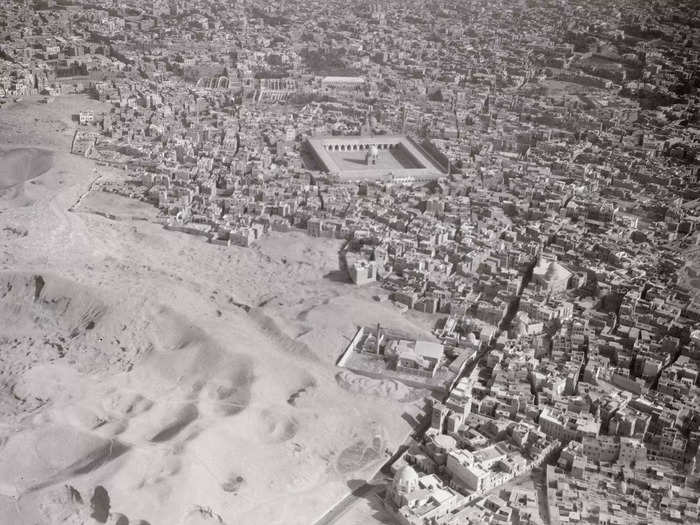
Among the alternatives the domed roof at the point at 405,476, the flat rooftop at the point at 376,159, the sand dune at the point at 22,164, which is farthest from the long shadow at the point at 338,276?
the sand dune at the point at 22,164

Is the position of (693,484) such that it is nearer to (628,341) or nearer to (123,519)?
(628,341)

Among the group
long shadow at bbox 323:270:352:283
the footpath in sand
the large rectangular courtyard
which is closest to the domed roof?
the footpath in sand

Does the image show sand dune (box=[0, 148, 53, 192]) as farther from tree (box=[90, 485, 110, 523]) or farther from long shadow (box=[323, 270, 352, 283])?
tree (box=[90, 485, 110, 523])

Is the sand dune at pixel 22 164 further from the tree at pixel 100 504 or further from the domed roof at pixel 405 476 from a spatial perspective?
the domed roof at pixel 405 476

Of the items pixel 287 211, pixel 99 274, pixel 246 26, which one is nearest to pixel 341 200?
pixel 287 211

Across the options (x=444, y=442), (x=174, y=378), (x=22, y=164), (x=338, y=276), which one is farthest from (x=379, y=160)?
(x=444, y=442)

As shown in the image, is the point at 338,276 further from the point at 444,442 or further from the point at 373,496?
the point at 373,496
